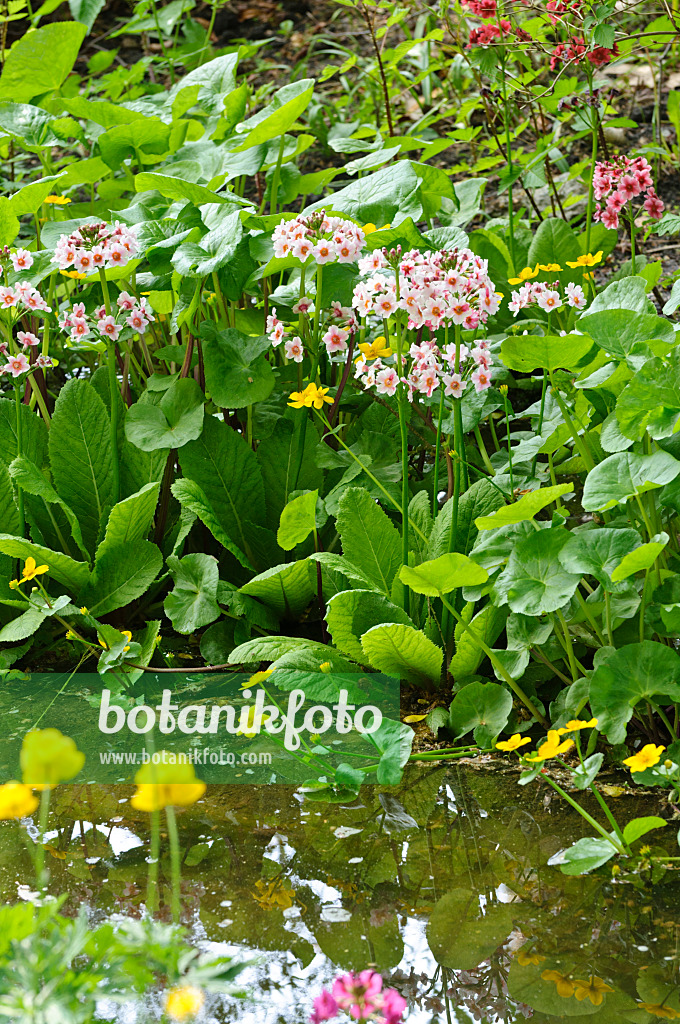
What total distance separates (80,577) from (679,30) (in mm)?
1472

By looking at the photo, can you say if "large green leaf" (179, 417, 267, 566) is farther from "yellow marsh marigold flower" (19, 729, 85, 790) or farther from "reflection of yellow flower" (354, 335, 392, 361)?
"yellow marsh marigold flower" (19, 729, 85, 790)

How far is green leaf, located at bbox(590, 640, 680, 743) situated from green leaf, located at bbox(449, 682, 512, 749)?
14 cm

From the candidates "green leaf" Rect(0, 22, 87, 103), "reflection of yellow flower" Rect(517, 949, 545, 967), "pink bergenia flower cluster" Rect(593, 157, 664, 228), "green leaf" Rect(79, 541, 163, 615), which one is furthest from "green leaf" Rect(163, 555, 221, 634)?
"green leaf" Rect(0, 22, 87, 103)

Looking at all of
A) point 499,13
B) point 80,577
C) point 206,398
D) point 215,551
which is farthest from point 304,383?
point 499,13

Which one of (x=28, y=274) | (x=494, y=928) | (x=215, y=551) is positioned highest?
(x=28, y=274)

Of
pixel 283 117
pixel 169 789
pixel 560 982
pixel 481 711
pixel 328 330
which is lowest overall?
pixel 481 711

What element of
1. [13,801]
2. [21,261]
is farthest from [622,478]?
[21,261]

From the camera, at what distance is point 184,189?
153 centimetres

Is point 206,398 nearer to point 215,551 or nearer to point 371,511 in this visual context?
point 215,551

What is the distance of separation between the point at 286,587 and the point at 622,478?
567 millimetres

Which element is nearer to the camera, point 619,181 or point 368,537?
point 368,537

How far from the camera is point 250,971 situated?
0.85 metres

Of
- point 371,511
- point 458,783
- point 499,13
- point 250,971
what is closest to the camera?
point 250,971

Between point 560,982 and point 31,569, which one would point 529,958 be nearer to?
point 560,982
